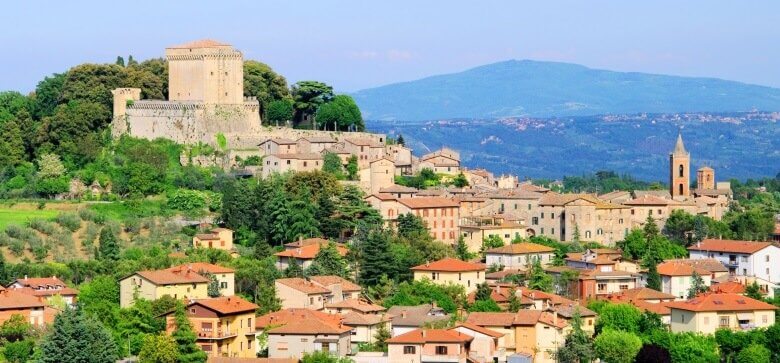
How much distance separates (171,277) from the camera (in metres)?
49.8

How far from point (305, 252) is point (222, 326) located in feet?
34.6

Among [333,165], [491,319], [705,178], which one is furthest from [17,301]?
[705,178]

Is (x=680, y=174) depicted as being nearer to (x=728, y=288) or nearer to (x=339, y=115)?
(x=339, y=115)

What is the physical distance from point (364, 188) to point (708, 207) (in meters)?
15.0

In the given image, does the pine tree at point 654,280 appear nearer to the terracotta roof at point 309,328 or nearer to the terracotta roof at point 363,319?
the terracotta roof at point 363,319

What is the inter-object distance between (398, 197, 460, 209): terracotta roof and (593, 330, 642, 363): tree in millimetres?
14901

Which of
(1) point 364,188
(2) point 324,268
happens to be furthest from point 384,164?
(2) point 324,268

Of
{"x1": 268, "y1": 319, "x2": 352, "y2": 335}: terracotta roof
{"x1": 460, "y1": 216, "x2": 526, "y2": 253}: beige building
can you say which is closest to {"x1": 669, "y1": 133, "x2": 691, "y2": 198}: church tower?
{"x1": 460, "y1": 216, "x2": 526, "y2": 253}: beige building

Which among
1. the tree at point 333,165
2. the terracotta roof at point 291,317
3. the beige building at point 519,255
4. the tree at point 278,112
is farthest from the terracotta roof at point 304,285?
the tree at point 278,112

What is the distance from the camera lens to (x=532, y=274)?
182 ft

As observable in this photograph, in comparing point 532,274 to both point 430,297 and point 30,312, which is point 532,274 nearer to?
point 430,297

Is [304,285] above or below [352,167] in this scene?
below

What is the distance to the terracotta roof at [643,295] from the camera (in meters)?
54.0

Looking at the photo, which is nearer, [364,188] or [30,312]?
[30,312]
